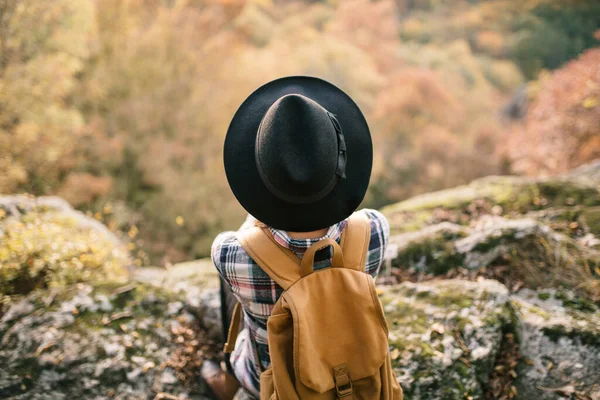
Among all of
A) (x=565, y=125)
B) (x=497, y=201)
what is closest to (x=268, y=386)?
(x=497, y=201)

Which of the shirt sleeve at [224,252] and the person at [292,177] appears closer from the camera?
the person at [292,177]

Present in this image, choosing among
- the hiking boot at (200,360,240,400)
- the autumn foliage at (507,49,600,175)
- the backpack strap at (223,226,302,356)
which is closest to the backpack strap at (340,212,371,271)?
the backpack strap at (223,226,302,356)

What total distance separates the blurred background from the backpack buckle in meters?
2.16

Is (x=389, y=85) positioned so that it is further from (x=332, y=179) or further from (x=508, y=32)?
(x=332, y=179)

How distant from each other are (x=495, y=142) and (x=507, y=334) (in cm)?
1227

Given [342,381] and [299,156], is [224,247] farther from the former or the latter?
[342,381]

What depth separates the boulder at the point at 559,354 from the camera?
63.8 inches

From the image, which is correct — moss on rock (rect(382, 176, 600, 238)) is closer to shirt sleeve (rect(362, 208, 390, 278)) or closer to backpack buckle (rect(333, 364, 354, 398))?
shirt sleeve (rect(362, 208, 390, 278))

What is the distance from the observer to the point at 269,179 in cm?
104

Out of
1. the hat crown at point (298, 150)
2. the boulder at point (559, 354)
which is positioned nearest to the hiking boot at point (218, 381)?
the hat crown at point (298, 150)

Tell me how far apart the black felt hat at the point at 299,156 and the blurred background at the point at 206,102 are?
2.09m

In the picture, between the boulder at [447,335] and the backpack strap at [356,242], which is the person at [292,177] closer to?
the backpack strap at [356,242]

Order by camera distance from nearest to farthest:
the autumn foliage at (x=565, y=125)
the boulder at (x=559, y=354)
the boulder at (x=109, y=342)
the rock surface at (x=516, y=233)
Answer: the boulder at (x=559, y=354) → the boulder at (x=109, y=342) → the rock surface at (x=516, y=233) → the autumn foliage at (x=565, y=125)

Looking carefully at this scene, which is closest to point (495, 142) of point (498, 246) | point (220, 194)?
point (220, 194)
